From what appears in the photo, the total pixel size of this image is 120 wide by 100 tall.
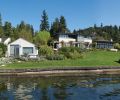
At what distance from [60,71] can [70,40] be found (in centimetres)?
5940

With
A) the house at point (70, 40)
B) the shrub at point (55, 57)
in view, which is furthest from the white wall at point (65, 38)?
the shrub at point (55, 57)

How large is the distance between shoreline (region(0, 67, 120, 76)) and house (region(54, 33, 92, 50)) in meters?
49.0

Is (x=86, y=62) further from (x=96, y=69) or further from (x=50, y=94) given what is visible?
(x=50, y=94)

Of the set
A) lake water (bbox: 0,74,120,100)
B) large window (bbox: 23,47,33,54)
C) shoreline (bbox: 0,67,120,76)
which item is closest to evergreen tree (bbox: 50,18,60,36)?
large window (bbox: 23,47,33,54)

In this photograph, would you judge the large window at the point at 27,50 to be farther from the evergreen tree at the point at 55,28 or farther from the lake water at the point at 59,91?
the evergreen tree at the point at 55,28

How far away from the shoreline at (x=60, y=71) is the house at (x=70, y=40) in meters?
49.0

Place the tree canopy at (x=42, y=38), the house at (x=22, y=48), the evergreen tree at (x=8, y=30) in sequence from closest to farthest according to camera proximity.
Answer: the house at (x=22, y=48), the tree canopy at (x=42, y=38), the evergreen tree at (x=8, y=30)

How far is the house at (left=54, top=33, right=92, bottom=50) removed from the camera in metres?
111

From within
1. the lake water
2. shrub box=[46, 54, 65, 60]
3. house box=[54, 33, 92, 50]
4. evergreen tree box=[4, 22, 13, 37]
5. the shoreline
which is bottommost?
the lake water

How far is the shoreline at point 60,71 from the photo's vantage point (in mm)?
55812

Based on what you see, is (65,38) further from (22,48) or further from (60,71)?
(60,71)

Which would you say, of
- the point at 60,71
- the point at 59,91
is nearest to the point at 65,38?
the point at 60,71

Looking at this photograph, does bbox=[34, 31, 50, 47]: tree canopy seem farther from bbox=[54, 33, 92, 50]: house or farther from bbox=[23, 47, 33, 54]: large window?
bbox=[23, 47, 33, 54]: large window

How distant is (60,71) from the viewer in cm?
5828
